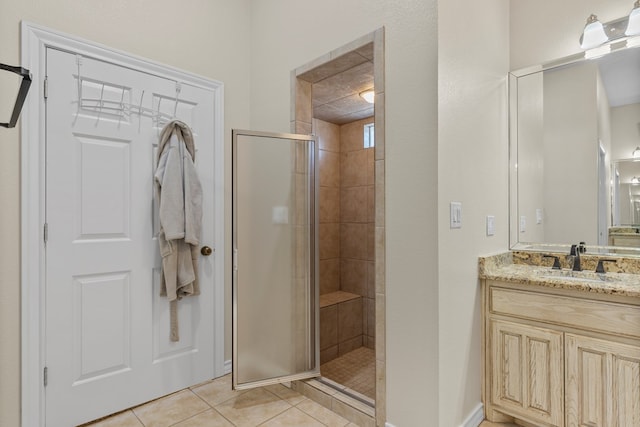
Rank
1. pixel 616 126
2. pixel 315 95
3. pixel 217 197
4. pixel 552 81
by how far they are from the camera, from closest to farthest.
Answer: pixel 616 126
pixel 552 81
pixel 217 197
pixel 315 95

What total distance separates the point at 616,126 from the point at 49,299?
344 cm

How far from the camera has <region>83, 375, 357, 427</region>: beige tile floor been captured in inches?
77.9

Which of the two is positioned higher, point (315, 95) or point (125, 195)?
point (315, 95)

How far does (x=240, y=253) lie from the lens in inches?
83.3

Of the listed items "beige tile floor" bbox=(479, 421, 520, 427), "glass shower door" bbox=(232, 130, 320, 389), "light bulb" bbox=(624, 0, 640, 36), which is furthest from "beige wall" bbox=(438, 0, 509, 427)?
"glass shower door" bbox=(232, 130, 320, 389)

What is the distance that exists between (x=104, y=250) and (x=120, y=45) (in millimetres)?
1256

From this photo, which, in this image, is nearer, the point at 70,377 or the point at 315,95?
the point at 70,377

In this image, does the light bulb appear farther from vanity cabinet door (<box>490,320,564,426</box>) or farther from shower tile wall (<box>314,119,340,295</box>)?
shower tile wall (<box>314,119,340,295</box>)

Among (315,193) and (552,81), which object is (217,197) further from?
(552,81)

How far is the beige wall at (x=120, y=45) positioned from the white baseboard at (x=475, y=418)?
2358 mm

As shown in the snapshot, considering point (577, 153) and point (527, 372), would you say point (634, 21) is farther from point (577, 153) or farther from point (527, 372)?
point (527, 372)

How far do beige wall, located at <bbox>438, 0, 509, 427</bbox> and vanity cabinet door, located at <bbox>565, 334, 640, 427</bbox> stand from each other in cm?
45

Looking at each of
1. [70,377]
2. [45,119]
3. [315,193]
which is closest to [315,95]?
[315,193]

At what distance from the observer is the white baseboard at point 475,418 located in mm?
1860
